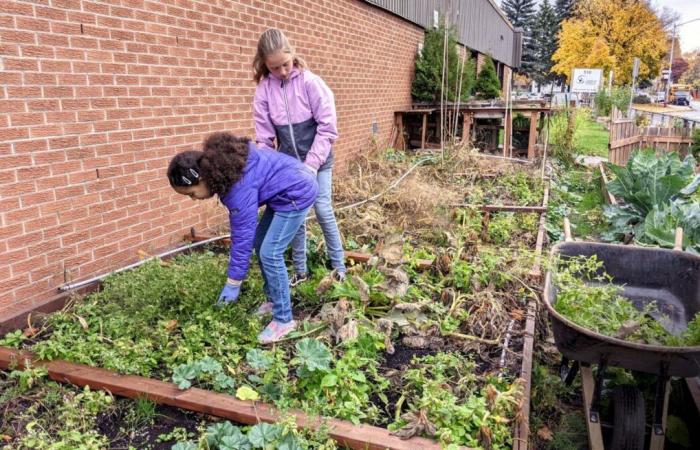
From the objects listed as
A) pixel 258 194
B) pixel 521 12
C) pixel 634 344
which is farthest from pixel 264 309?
pixel 521 12

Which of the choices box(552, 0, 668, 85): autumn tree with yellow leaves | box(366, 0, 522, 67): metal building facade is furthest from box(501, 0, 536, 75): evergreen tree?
box(552, 0, 668, 85): autumn tree with yellow leaves

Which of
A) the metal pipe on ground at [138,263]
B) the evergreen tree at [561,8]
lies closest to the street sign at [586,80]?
the metal pipe on ground at [138,263]

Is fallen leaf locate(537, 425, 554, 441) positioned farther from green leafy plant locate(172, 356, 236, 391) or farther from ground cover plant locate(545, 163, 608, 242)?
ground cover plant locate(545, 163, 608, 242)

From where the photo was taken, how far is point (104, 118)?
4.15m

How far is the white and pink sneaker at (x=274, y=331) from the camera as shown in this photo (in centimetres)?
327

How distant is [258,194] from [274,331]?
2.91ft

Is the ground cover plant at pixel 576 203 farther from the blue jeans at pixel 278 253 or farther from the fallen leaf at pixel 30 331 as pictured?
the fallen leaf at pixel 30 331

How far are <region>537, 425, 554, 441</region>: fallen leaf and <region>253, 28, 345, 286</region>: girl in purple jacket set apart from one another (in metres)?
1.74

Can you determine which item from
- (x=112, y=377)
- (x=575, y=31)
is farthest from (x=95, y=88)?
(x=575, y=31)

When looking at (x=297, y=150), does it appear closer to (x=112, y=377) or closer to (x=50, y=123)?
(x=50, y=123)

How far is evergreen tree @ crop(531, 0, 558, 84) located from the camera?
65188 mm

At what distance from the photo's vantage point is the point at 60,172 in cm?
380

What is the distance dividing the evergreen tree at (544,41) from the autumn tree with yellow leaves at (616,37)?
96.2 feet

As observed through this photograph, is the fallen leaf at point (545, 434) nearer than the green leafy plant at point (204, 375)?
No
